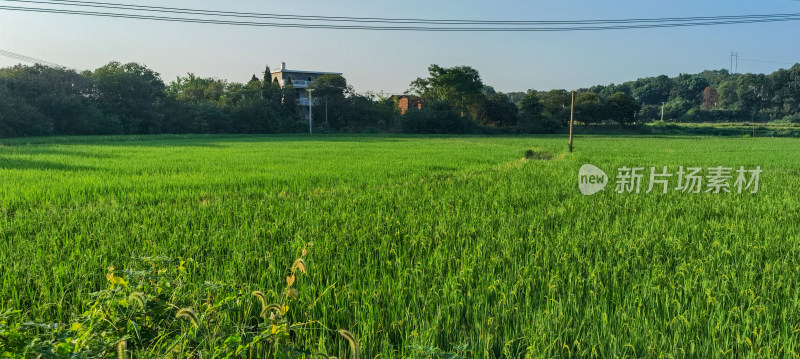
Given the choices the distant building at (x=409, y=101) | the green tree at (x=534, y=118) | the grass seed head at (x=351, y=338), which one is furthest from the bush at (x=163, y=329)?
the distant building at (x=409, y=101)

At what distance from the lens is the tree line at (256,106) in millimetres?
25703

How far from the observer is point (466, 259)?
2850 millimetres

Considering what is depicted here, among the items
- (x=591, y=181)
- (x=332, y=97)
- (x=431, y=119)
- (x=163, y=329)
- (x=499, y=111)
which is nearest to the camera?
(x=163, y=329)

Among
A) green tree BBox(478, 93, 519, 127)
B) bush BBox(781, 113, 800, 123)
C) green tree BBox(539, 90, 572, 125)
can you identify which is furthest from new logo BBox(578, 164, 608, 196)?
bush BBox(781, 113, 800, 123)

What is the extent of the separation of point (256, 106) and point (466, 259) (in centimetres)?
3325

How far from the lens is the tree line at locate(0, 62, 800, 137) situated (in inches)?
1012

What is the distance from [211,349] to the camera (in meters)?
1.53

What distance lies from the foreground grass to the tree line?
81.0 feet

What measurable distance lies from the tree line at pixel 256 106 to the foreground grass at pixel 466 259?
2468 centimetres

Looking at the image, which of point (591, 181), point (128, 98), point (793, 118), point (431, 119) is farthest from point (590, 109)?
point (591, 181)

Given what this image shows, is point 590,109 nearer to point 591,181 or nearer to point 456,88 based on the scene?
point 456,88

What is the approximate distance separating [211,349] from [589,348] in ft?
4.48

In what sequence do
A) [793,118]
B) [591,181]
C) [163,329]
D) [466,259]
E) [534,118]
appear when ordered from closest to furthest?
[163,329]
[466,259]
[591,181]
[534,118]
[793,118]

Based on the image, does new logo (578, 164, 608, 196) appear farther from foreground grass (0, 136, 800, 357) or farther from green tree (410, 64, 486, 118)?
green tree (410, 64, 486, 118)
